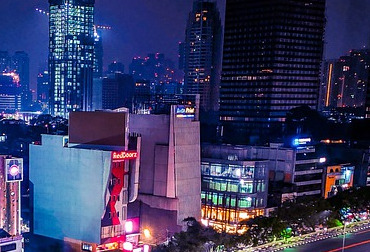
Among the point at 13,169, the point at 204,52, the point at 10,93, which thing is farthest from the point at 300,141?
the point at 10,93

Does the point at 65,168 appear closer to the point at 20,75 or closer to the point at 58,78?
the point at 58,78

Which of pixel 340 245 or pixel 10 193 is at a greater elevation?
pixel 10 193

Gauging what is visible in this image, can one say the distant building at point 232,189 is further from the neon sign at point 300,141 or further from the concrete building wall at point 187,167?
the neon sign at point 300,141

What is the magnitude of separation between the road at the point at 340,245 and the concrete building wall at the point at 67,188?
443 inches

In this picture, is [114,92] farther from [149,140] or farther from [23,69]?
[149,140]

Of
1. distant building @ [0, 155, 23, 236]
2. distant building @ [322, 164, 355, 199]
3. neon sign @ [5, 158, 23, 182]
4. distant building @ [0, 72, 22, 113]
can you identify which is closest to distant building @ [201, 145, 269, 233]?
distant building @ [322, 164, 355, 199]

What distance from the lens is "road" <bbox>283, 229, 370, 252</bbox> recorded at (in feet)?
89.0

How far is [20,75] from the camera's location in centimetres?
12862

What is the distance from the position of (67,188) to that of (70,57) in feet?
249

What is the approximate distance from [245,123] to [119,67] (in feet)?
263

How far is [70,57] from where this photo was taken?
100188 mm

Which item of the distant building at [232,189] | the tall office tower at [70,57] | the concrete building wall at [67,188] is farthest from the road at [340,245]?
the tall office tower at [70,57]

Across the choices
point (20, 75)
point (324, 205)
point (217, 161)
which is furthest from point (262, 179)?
point (20, 75)

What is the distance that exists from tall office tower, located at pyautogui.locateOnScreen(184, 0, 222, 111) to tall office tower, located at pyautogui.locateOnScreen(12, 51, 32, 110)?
165 ft
